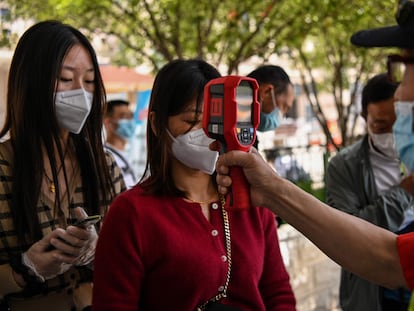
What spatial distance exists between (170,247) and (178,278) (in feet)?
0.33

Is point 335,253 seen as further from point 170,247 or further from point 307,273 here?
point 307,273

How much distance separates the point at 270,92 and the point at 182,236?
1.96 m

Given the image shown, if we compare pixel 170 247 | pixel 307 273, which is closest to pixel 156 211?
pixel 170 247

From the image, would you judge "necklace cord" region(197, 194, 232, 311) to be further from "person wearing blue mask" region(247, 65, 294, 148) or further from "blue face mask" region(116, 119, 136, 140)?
"blue face mask" region(116, 119, 136, 140)

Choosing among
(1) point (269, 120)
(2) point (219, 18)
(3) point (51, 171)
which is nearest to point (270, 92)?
(1) point (269, 120)

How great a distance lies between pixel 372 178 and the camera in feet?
11.1

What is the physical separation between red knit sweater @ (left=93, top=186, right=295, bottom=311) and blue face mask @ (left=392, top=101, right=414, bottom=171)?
1.96 feet

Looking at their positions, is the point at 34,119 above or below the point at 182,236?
above

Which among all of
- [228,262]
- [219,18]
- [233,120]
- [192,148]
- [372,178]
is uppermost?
[219,18]

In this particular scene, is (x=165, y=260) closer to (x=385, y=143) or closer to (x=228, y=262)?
(x=228, y=262)

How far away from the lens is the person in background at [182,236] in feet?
6.61

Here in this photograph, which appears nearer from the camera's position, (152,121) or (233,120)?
(233,120)

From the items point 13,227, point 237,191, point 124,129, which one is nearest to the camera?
point 237,191

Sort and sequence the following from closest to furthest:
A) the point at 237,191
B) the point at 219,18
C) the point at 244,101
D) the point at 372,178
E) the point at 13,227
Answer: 1. the point at 237,191
2. the point at 244,101
3. the point at 13,227
4. the point at 372,178
5. the point at 219,18
